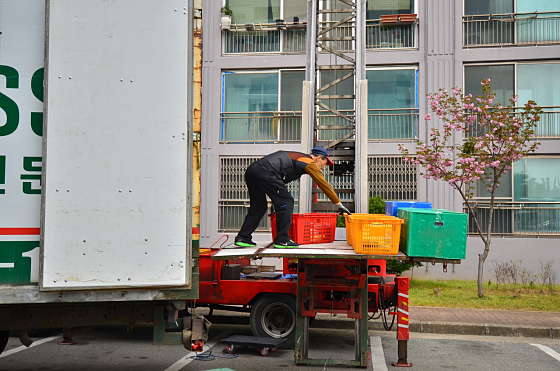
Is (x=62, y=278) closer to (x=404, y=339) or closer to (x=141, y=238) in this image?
(x=141, y=238)

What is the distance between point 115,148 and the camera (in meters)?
5.21

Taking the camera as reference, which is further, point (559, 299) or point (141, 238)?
point (559, 299)

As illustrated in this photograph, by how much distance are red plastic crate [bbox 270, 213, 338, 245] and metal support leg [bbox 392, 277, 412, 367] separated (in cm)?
111

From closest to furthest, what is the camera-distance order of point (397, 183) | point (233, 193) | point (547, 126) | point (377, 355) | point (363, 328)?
point (363, 328) < point (377, 355) < point (547, 126) < point (397, 183) < point (233, 193)

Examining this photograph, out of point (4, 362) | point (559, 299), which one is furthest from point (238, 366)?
point (559, 299)

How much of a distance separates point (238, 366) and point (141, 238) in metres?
3.17

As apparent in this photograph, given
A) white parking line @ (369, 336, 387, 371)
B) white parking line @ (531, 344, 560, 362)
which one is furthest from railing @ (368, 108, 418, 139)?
white parking line @ (531, 344, 560, 362)

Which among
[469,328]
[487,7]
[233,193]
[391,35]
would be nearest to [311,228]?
[469,328]

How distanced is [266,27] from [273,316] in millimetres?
11923

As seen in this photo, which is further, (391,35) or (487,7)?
(391,35)

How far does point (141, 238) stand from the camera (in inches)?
206

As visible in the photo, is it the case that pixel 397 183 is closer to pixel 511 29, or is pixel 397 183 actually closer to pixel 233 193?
pixel 233 193

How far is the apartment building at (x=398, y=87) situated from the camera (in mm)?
17109

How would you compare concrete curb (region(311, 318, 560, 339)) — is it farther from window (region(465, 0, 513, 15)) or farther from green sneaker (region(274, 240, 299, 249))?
window (region(465, 0, 513, 15))
